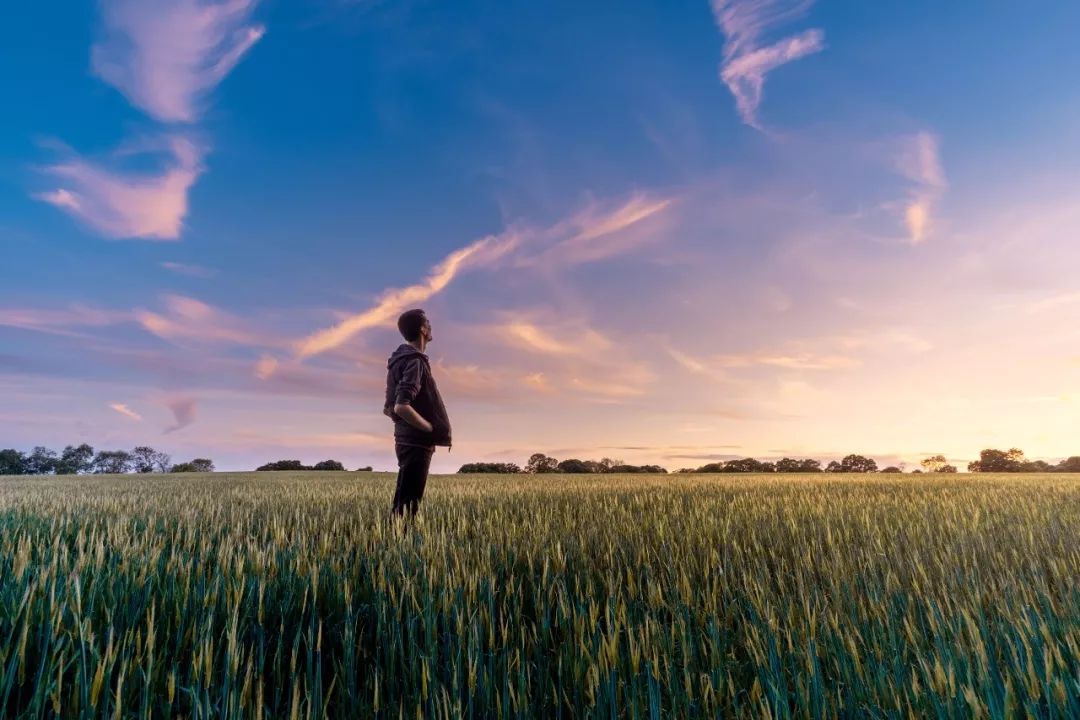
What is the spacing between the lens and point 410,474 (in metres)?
5.82

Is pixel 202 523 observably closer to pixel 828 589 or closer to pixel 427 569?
pixel 427 569

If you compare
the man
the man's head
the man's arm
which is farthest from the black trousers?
the man's head

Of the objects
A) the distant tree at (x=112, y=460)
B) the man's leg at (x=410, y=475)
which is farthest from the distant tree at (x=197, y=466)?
the man's leg at (x=410, y=475)

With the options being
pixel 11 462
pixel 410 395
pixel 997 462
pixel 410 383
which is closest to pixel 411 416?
pixel 410 395

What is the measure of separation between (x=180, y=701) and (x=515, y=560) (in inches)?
86.2

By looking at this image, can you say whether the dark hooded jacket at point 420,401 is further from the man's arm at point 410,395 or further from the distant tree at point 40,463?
the distant tree at point 40,463

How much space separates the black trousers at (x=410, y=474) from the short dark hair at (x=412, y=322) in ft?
3.65

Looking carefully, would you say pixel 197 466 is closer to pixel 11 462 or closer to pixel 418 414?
pixel 11 462

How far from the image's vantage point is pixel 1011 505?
840 centimetres

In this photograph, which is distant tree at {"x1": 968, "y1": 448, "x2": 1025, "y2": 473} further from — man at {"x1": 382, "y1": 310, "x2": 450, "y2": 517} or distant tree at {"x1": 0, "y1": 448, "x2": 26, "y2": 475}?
distant tree at {"x1": 0, "y1": 448, "x2": 26, "y2": 475}

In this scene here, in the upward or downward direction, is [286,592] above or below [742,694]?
above

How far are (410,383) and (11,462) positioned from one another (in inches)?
3434

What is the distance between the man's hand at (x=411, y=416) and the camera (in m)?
5.27

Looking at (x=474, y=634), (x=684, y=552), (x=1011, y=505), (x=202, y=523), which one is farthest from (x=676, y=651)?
(x=1011, y=505)
